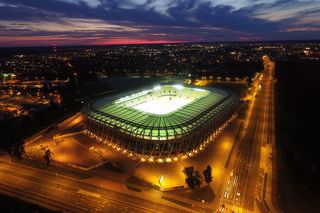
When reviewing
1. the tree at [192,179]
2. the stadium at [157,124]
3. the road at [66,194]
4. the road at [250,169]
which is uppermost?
the stadium at [157,124]

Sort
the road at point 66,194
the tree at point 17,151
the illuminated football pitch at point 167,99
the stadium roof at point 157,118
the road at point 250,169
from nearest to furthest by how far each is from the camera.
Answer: the road at point 66,194 < the road at point 250,169 < the stadium roof at point 157,118 < the tree at point 17,151 < the illuminated football pitch at point 167,99

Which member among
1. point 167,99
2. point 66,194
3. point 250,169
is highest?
point 167,99

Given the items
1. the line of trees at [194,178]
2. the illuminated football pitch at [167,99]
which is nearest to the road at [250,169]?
the line of trees at [194,178]

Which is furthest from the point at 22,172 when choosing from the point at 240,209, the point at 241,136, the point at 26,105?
the point at 26,105

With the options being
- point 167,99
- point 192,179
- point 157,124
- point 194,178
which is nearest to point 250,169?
point 194,178

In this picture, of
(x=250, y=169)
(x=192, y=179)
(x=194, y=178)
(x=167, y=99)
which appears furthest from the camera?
(x=167, y=99)

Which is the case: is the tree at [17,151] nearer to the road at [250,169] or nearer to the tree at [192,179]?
the tree at [192,179]

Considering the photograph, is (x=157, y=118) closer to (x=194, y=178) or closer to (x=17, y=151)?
(x=194, y=178)
